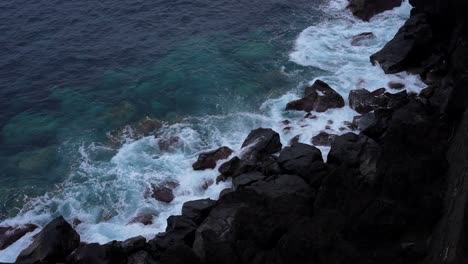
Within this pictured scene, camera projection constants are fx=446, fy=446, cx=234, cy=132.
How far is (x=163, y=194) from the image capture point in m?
25.2

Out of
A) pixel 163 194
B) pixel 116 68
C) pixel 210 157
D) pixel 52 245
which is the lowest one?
pixel 163 194

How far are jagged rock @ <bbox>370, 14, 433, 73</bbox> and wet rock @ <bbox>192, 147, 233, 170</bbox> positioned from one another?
1375cm

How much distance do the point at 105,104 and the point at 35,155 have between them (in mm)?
6432

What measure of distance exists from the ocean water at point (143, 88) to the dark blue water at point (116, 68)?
11 cm

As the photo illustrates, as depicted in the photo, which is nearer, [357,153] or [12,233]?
[357,153]

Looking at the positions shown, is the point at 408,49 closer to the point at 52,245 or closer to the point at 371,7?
the point at 371,7

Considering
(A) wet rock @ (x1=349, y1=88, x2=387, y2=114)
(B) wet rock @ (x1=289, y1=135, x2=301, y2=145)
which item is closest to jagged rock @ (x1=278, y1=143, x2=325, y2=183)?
(B) wet rock @ (x1=289, y1=135, x2=301, y2=145)

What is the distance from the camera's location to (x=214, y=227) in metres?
20.8

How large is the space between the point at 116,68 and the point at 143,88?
13.1ft

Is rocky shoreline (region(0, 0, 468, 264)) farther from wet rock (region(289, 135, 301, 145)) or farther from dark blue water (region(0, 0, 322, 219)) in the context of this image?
dark blue water (region(0, 0, 322, 219))

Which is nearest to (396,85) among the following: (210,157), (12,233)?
(210,157)

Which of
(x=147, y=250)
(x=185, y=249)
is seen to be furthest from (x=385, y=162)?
(x=147, y=250)

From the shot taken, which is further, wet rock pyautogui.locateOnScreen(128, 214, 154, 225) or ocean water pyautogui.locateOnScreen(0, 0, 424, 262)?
ocean water pyautogui.locateOnScreen(0, 0, 424, 262)

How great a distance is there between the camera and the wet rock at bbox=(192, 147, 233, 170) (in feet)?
87.1
